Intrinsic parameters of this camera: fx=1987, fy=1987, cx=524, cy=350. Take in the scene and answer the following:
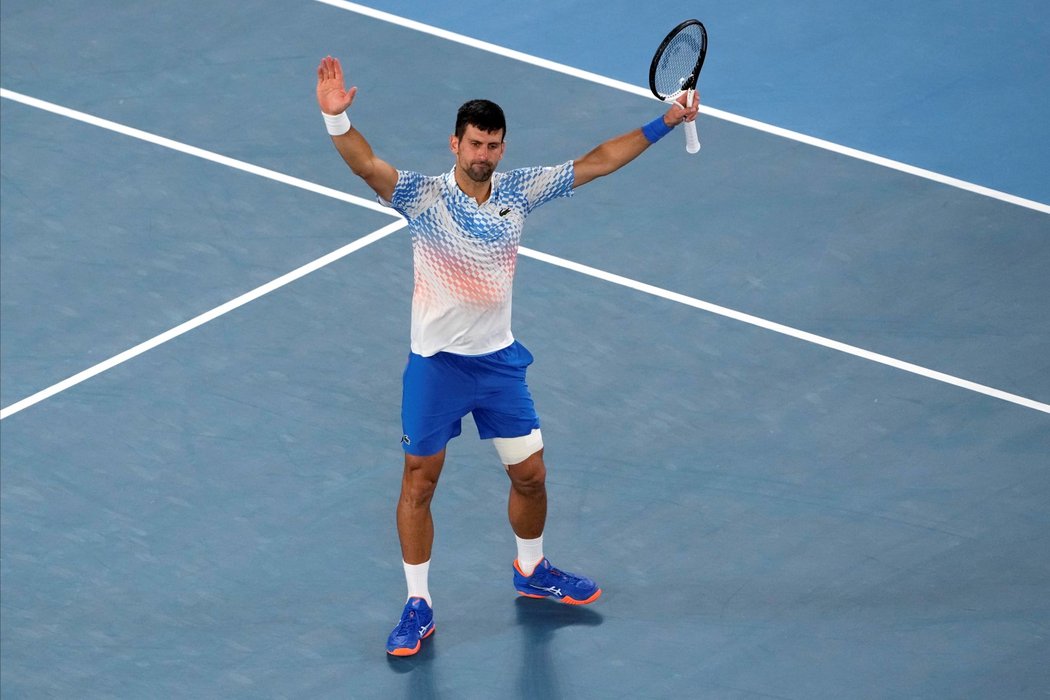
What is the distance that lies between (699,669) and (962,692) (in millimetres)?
1148

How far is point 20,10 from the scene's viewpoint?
15438 millimetres

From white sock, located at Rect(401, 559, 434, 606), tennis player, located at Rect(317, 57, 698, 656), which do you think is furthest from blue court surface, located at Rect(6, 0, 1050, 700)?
tennis player, located at Rect(317, 57, 698, 656)

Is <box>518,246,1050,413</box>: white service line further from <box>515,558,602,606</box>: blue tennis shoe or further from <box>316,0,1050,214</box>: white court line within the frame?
<box>515,558,602,606</box>: blue tennis shoe

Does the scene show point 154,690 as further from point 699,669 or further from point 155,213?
point 155,213

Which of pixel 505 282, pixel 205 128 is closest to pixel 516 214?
pixel 505 282

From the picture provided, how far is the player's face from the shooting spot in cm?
824

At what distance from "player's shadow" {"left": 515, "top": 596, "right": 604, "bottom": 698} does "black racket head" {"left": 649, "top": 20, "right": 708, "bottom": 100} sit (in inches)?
95.6

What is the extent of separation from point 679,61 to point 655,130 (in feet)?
1.22

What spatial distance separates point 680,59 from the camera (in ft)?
28.9

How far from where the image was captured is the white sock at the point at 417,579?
904 centimetres

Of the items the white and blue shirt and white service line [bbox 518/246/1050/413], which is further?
white service line [bbox 518/246/1050/413]

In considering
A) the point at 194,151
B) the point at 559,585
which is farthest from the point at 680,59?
the point at 194,151

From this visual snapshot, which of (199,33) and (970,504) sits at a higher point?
(199,33)

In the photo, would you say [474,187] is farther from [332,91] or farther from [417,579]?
[417,579]
